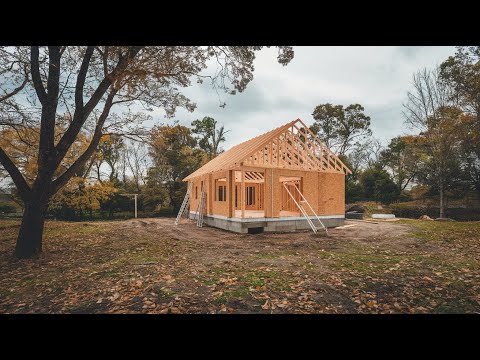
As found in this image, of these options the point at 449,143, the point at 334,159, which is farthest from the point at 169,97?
the point at 449,143

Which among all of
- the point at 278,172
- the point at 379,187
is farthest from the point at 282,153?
the point at 379,187

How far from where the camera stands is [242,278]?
5.62m

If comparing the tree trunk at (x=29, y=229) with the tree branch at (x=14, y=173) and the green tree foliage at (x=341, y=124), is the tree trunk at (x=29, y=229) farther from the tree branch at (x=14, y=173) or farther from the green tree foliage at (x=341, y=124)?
the green tree foliage at (x=341, y=124)

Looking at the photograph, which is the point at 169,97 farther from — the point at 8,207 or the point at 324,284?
the point at 8,207

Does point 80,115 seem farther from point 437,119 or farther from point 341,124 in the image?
point 341,124

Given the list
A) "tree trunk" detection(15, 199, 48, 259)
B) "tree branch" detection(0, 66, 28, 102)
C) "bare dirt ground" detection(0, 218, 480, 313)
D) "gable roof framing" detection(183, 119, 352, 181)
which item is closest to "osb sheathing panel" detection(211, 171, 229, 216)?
"gable roof framing" detection(183, 119, 352, 181)

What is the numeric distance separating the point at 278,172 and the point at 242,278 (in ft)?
28.5

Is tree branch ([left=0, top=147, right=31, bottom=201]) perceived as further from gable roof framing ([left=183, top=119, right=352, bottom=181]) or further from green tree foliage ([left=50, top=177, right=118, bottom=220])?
green tree foliage ([left=50, top=177, right=118, bottom=220])

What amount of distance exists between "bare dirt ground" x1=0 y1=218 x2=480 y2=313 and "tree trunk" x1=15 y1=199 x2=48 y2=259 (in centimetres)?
33

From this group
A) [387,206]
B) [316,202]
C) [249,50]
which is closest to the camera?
[249,50]

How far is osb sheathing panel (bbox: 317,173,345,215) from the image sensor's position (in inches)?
601
